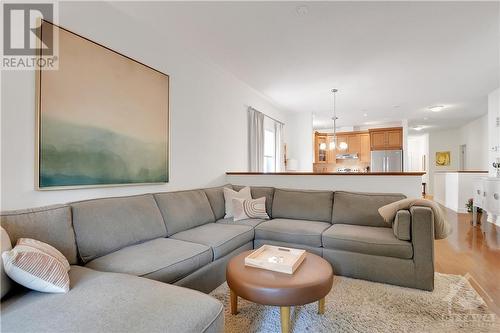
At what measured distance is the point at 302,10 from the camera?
2369mm

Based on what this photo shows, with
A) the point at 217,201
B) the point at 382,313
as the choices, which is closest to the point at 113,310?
the point at 382,313

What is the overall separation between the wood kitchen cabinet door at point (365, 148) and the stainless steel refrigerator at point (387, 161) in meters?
0.23

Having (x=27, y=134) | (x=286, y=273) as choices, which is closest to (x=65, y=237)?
(x=27, y=134)

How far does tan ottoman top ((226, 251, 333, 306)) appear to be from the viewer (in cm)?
150

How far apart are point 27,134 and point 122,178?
0.80 meters

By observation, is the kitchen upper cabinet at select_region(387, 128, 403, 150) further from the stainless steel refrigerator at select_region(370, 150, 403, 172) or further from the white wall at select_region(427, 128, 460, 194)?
the white wall at select_region(427, 128, 460, 194)

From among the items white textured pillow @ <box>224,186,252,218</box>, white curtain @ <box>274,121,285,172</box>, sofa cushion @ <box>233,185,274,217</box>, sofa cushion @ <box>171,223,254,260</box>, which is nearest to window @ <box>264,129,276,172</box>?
white curtain @ <box>274,121,285,172</box>

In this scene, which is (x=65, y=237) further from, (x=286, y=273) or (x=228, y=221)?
(x=228, y=221)

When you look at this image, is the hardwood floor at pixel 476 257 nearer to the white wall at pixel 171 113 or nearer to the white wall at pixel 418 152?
the white wall at pixel 171 113

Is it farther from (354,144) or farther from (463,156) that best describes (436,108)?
(463,156)

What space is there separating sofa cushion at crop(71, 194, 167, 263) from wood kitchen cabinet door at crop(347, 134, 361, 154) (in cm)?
677

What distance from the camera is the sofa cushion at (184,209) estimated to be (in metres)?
2.54

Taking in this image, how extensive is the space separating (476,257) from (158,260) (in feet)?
11.9

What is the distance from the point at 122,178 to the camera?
95.0 inches
